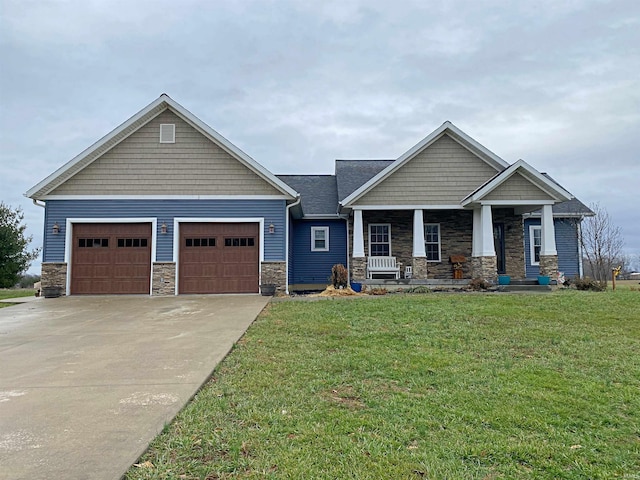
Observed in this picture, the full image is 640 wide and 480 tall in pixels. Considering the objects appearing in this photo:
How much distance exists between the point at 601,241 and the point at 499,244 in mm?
5113

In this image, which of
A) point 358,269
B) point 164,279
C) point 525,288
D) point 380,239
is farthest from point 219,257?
point 525,288

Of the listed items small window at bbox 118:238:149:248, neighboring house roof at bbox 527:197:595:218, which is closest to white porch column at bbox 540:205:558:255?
neighboring house roof at bbox 527:197:595:218

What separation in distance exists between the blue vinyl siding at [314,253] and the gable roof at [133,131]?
12.7 feet

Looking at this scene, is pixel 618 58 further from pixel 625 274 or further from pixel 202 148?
pixel 625 274

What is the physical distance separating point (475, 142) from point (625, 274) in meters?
20.8

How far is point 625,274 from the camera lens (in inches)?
1104

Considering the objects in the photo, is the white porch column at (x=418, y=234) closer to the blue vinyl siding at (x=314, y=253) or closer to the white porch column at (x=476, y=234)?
the white porch column at (x=476, y=234)

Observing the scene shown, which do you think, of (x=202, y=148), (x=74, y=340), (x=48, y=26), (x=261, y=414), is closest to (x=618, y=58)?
(x=202, y=148)

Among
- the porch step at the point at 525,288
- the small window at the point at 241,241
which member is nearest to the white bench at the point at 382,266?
the porch step at the point at 525,288

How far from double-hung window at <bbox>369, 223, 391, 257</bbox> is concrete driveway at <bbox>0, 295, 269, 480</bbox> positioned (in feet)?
26.9

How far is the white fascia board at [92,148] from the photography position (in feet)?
45.0

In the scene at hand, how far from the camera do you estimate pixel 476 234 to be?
1560 cm

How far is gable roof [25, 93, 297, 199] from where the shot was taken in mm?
13805

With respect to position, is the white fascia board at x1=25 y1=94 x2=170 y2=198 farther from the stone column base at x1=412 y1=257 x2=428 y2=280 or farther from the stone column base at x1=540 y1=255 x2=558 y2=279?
the stone column base at x1=540 y1=255 x2=558 y2=279
